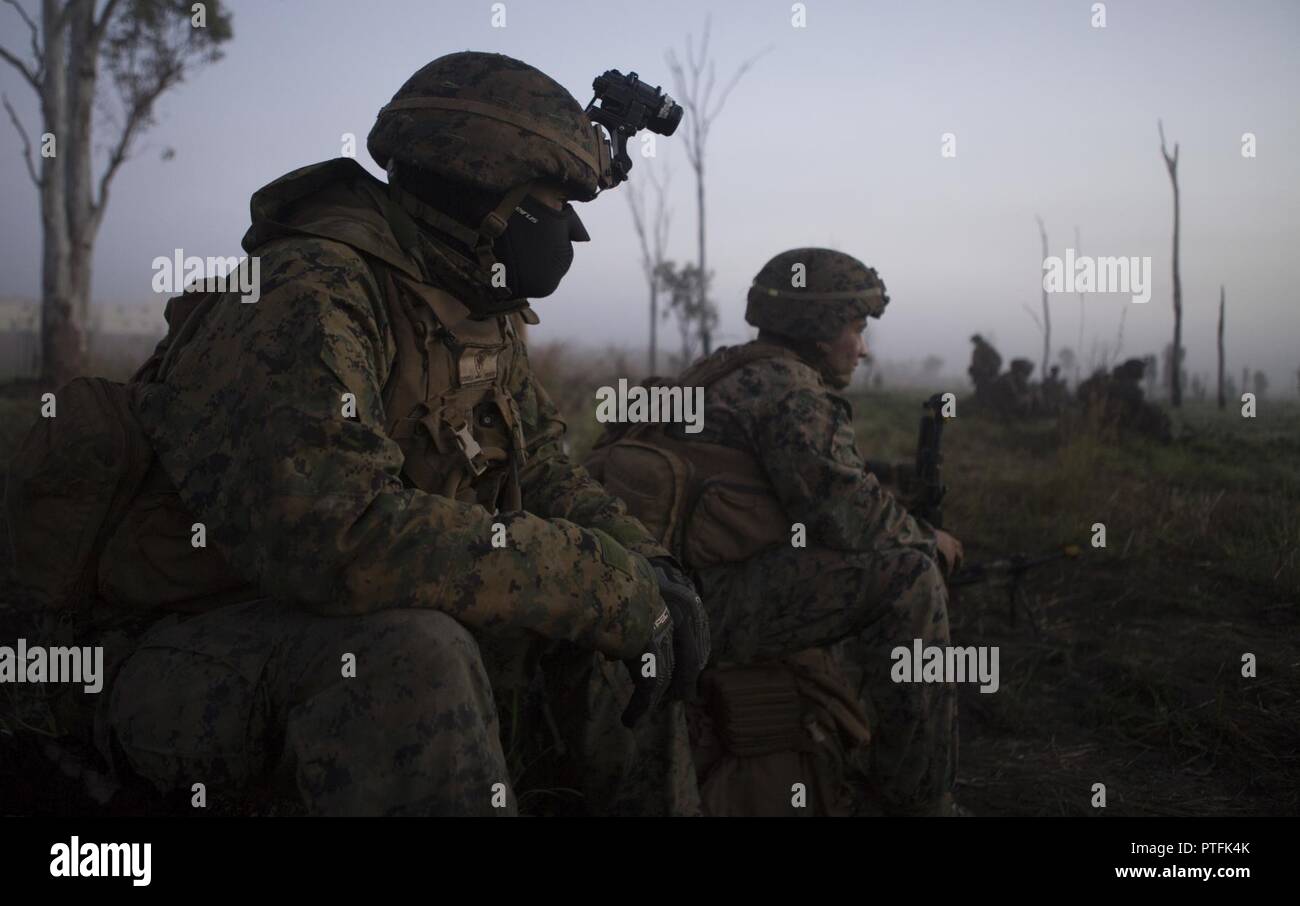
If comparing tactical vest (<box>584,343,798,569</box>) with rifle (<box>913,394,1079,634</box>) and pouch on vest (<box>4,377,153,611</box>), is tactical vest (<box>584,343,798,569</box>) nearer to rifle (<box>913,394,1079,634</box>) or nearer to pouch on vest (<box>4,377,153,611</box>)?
rifle (<box>913,394,1079,634</box>)

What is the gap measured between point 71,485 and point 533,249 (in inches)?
39.1

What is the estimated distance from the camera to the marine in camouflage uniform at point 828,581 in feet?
9.68

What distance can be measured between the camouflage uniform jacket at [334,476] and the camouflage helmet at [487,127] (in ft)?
0.76

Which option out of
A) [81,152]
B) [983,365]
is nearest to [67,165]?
[81,152]

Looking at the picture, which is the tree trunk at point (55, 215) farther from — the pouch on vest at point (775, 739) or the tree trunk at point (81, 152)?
the pouch on vest at point (775, 739)

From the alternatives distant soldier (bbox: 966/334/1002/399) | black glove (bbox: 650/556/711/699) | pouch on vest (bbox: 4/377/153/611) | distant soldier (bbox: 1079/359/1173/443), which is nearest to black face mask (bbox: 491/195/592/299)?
black glove (bbox: 650/556/711/699)

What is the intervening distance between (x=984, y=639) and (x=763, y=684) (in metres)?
1.70

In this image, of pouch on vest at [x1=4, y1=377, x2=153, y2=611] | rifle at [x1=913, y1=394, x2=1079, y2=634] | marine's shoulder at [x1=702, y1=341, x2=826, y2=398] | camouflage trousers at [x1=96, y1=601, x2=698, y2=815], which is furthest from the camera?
rifle at [x1=913, y1=394, x2=1079, y2=634]

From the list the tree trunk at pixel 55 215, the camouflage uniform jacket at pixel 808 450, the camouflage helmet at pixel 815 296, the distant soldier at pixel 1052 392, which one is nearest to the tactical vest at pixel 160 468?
the camouflage uniform jacket at pixel 808 450

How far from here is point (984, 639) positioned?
4.31 m

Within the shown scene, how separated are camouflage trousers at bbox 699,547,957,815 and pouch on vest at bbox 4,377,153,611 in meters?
1.77

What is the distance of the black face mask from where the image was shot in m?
2.10

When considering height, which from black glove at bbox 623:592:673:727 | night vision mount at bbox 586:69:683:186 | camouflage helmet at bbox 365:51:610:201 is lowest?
black glove at bbox 623:592:673:727
